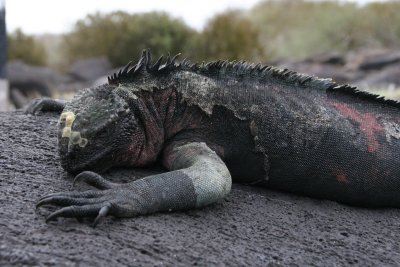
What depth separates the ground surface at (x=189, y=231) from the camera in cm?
244

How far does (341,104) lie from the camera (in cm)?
380

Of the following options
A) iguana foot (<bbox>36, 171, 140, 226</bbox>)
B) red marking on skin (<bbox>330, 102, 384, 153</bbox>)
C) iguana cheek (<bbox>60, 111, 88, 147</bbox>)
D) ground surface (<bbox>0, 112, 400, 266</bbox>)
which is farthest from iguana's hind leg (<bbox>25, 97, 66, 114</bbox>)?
red marking on skin (<bbox>330, 102, 384, 153</bbox>)

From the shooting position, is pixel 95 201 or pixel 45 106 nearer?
pixel 95 201

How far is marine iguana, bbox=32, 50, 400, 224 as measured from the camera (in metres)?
3.34

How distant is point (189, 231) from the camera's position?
9.28 feet

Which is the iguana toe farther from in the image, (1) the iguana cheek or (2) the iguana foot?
(1) the iguana cheek

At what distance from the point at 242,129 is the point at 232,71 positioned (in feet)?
1.30

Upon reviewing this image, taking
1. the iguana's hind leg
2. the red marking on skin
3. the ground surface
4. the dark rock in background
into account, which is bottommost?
the ground surface

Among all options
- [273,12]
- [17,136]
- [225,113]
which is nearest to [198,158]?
[225,113]

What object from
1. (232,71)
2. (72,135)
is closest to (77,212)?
(72,135)

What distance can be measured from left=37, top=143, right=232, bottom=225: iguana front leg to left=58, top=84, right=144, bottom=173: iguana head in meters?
0.34

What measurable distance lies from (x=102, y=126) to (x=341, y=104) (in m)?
1.55

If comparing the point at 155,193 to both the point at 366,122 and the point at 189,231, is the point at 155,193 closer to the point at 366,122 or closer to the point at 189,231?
the point at 189,231

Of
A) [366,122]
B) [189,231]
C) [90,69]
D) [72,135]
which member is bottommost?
[189,231]
